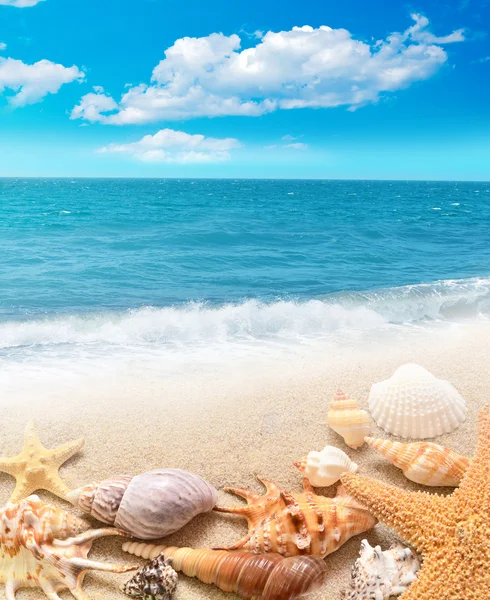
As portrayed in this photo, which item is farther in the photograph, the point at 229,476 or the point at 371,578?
the point at 229,476

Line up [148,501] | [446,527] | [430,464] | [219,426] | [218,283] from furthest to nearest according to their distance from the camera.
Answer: [218,283] → [219,426] → [430,464] → [148,501] → [446,527]

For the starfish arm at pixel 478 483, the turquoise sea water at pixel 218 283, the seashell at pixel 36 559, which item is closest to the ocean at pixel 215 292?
the turquoise sea water at pixel 218 283

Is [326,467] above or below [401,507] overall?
below

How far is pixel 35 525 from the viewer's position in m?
2.84

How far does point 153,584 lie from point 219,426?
1792mm

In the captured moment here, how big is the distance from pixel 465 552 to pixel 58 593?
2.15 metres

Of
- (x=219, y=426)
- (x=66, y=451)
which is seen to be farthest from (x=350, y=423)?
(x=66, y=451)

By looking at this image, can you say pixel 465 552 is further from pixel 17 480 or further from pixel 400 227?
pixel 400 227

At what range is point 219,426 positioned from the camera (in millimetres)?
4410

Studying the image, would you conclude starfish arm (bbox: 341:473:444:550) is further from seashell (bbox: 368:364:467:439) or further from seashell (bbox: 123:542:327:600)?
seashell (bbox: 368:364:467:439)

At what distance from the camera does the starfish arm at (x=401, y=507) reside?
8.71ft

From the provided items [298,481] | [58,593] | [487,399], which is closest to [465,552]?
[298,481]

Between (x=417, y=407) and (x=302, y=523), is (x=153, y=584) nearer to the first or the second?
(x=302, y=523)

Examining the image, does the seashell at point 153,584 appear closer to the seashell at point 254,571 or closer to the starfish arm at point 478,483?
the seashell at point 254,571
